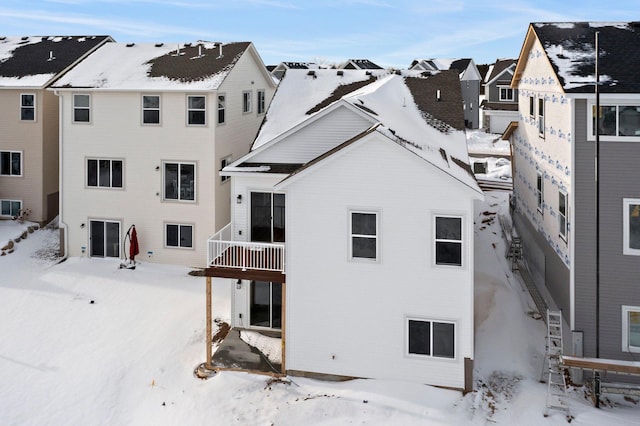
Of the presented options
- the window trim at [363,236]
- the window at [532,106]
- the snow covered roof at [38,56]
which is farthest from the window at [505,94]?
the window trim at [363,236]

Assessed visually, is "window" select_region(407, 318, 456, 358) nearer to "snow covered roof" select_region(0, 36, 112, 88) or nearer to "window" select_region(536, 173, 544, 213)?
"window" select_region(536, 173, 544, 213)

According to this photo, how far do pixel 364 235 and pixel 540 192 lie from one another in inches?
333

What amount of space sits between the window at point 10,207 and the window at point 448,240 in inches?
A: 972

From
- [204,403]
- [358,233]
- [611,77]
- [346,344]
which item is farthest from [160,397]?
[611,77]

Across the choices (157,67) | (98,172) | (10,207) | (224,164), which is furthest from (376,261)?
(10,207)

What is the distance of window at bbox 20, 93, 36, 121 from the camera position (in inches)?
1185

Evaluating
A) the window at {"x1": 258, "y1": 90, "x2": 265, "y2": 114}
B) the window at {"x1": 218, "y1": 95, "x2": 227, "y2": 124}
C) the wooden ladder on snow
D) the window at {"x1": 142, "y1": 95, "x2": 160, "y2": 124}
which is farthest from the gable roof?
the window at {"x1": 142, "y1": 95, "x2": 160, "y2": 124}

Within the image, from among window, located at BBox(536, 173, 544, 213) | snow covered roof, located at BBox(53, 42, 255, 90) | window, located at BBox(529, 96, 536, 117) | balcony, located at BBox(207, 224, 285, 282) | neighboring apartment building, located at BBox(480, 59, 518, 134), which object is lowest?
balcony, located at BBox(207, 224, 285, 282)

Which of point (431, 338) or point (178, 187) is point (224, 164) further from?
point (431, 338)

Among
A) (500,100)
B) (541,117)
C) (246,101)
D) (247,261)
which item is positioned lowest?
(247,261)

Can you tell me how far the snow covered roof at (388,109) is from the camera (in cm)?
1723

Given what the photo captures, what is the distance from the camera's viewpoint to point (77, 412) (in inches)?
608

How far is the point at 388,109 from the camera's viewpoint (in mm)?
19766

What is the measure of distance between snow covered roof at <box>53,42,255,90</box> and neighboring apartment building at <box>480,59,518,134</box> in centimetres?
4082
